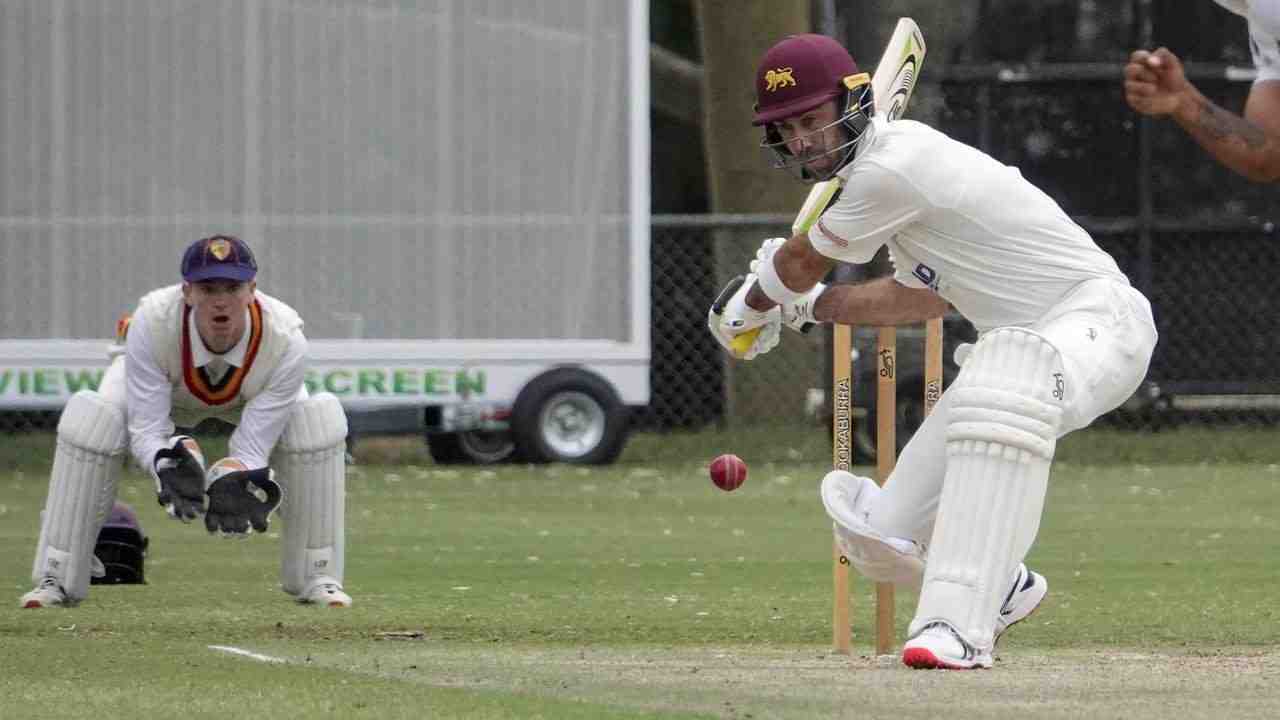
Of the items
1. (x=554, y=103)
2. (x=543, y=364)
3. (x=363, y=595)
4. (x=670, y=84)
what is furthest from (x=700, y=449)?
(x=363, y=595)

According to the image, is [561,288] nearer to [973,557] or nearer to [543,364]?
[543,364]

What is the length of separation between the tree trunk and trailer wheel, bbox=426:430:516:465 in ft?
10.4

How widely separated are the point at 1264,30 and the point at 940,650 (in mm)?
1611

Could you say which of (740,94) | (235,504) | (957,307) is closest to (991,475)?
(957,307)

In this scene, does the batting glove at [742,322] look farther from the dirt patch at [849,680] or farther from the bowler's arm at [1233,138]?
the bowler's arm at [1233,138]

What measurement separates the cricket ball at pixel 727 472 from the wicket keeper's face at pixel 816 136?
0.83m

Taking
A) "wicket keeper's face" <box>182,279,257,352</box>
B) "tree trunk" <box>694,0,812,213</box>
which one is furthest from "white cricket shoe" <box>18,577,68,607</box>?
"tree trunk" <box>694,0,812,213</box>

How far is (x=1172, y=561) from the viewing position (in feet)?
28.1

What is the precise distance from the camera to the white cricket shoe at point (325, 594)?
23.7 ft

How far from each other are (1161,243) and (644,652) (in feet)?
28.2

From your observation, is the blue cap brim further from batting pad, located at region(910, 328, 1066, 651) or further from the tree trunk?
the tree trunk

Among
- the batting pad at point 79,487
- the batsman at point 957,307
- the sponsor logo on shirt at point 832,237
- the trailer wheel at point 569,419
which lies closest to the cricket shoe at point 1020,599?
the batsman at point 957,307

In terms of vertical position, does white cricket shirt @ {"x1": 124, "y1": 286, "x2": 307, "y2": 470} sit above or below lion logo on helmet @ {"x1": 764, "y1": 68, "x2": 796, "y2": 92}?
below

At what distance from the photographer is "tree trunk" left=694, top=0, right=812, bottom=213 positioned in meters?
16.0
